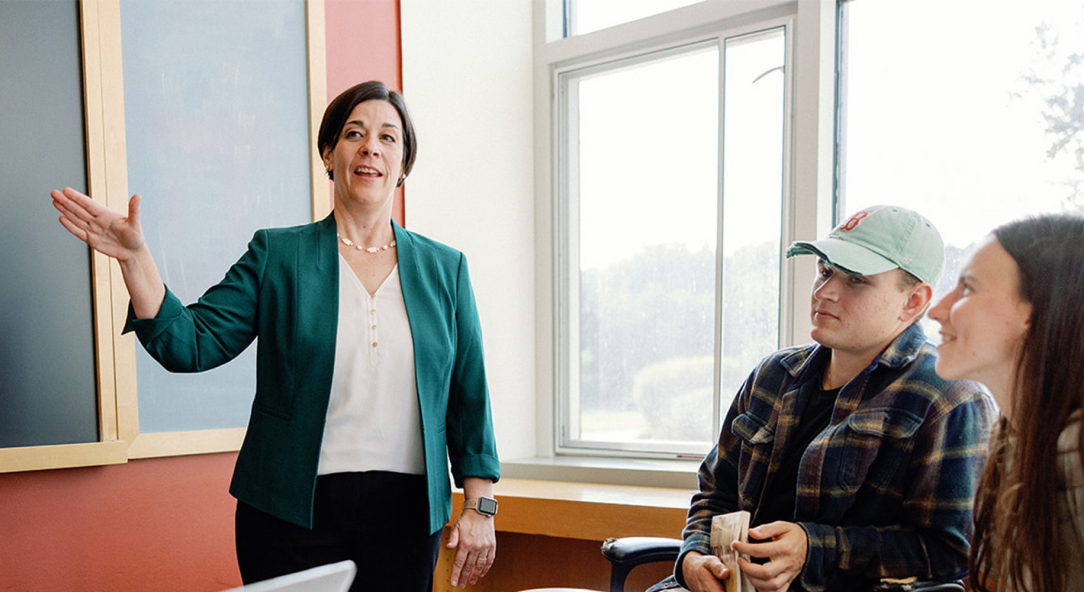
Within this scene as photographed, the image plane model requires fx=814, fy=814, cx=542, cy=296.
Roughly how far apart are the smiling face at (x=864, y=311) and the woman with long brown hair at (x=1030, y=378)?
0.30 metres

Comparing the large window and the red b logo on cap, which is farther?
the large window

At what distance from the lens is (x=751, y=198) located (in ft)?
9.92

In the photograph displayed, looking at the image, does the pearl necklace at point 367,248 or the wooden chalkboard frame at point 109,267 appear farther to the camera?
the wooden chalkboard frame at point 109,267

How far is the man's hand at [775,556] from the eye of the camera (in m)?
1.45

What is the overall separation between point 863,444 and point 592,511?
50.7 inches

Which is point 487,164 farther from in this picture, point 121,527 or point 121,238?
point 121,238

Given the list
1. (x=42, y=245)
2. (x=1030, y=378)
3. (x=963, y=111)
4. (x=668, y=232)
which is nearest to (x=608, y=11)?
(x=668, y=232)

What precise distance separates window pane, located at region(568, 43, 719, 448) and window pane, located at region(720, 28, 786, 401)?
0.25 ft

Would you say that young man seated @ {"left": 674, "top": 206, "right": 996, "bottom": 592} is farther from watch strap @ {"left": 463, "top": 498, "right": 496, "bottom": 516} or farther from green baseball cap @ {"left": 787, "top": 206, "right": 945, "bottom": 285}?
watch strap @ {"left": 463, "top": 498, "right": 496, "bottom": 516}

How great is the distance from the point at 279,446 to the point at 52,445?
91 cm

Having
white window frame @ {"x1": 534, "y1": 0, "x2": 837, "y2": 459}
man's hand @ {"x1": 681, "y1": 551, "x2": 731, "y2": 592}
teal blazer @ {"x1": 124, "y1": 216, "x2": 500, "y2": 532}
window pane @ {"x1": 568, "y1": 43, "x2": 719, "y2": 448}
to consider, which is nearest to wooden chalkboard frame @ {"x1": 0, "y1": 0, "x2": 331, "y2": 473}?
teal blazer @ {"x1": 124, "y1": 216, "x2": 500, "y2": 532}

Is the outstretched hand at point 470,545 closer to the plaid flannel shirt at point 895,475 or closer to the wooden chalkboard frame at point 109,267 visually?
the plaid flannel shirt at point 895,475

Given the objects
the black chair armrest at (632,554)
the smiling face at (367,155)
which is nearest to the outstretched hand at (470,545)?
the black chair armrest at (632,554)

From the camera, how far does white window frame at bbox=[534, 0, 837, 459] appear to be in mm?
2775
